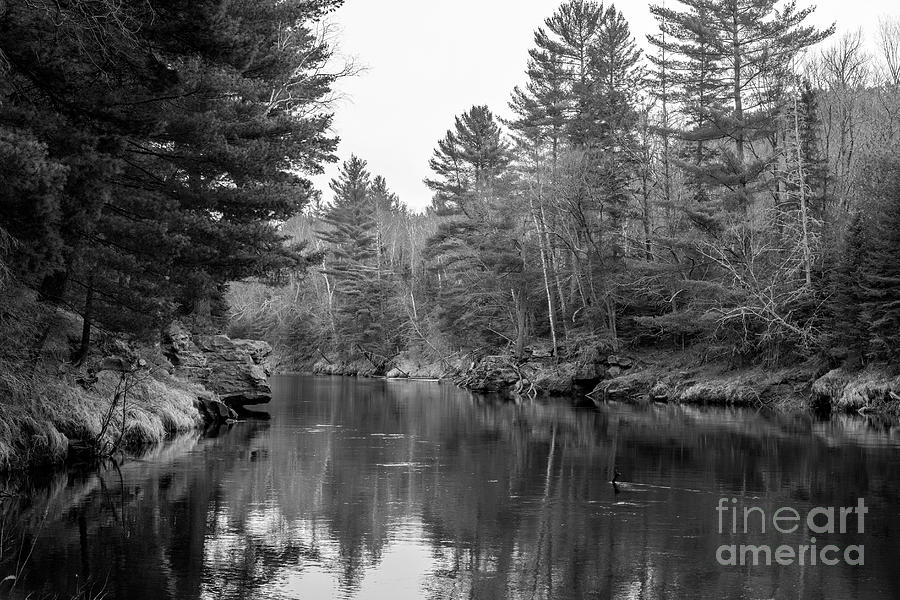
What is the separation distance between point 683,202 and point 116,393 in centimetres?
2925

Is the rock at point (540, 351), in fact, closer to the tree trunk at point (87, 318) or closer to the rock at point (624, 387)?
the rock at point (624, 387)

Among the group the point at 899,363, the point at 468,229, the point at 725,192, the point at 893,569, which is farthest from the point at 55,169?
the point at 468,229

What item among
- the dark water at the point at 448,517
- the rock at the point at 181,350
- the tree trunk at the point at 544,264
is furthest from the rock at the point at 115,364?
the tree trunk at the point at 544,264

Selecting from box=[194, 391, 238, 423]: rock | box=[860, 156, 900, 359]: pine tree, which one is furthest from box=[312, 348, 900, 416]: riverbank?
box=[194, 391, 238, 423]: rock

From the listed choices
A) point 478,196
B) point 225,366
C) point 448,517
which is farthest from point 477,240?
point 448,517

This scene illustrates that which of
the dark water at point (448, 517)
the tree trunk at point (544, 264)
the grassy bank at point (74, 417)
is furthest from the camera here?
the tree trunk at point (544, 264)

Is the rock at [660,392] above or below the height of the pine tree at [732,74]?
below

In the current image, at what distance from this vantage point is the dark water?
8758 mm

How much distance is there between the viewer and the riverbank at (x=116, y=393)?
49.1 feet

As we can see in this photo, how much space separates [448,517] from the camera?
1220 cm

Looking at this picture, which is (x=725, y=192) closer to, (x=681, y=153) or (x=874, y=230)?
(x=681, y=153)

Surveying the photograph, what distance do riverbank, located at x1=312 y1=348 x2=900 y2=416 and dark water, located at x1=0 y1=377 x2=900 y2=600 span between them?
711 centimetres

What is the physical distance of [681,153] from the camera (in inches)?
1695

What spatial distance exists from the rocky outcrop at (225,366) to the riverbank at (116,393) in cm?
3
